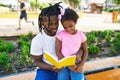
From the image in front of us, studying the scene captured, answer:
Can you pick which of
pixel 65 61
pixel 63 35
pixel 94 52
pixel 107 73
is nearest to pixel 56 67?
pixel 65 61

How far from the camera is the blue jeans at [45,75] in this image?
2.99 meters

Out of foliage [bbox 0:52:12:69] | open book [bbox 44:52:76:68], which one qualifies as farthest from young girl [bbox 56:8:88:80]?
foliage [bbox 0:52:12:69]

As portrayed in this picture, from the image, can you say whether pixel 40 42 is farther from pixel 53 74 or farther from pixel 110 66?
pixel 110 66

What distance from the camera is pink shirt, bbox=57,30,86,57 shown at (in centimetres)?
297

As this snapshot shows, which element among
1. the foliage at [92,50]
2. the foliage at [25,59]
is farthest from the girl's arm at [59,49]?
the foliage at [92,50]

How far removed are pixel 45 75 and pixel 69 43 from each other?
0.40m

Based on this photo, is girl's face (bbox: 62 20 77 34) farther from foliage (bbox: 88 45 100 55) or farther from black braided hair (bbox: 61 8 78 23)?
foliage (bbox: 88 45 100 55)

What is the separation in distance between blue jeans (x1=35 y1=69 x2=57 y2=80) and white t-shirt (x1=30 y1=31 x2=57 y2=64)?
0.19 metres

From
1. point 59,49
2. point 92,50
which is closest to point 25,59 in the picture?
point 92,50

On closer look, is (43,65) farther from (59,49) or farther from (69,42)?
(69,42)

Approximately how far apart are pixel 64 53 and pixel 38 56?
0.84 ft

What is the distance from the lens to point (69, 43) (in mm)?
2980

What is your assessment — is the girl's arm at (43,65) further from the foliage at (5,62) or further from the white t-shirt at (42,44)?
the foliage at (5,62)

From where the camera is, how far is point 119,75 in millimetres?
4059
